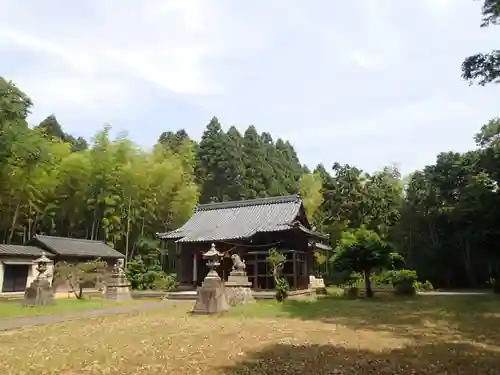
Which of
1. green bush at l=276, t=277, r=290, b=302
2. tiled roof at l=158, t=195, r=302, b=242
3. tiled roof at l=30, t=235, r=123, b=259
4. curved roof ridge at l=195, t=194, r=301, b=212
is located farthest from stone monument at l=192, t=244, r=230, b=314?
tiled roof at l=30, t=235, r=123, b=259

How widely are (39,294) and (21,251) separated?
7539mm

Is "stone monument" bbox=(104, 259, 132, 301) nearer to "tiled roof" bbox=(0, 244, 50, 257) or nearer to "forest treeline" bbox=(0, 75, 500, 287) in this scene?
"tiled roof" bbox=(0, 244, 50, 257)

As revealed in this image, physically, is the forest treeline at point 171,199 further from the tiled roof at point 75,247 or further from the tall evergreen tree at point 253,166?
the tall evergreen tree at point 253,166

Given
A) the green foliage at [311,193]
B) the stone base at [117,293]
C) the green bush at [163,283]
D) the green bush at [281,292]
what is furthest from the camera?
the green foliage at [311,193]

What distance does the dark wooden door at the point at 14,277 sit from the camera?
22094 mm

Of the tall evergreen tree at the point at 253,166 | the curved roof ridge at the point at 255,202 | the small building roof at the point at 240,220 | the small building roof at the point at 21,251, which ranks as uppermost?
the tall evergreen tree at the point at 253,166

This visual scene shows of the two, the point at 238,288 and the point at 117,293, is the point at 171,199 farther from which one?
the point at 238,288

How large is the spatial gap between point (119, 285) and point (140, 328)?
10251mm

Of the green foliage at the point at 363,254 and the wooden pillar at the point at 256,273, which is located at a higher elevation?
the green foliage at the point at 363,254

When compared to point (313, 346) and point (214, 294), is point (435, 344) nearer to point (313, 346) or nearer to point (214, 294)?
point (313, 346)

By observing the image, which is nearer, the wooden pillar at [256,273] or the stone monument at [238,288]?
the stone monument at [238,288]

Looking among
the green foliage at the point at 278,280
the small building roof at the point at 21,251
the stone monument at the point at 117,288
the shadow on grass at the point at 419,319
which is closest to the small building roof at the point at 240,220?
the green foliage at the point at 278,280

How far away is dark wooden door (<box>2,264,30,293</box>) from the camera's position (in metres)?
22.1

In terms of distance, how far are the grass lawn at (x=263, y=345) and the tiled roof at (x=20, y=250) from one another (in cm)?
1261
